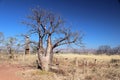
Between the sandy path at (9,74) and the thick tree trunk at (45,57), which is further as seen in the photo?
the thick tree trunk at (45,57)

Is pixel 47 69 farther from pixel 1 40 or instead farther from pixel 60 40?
pixel 1 40

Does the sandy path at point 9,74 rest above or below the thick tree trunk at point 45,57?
below

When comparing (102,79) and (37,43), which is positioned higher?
(37,43)

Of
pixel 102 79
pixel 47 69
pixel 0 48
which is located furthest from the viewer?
pixel 0 48

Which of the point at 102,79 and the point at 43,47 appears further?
the point at 43,47

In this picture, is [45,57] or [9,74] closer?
[9,74]

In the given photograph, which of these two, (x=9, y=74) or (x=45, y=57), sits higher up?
(x=45, y=57)

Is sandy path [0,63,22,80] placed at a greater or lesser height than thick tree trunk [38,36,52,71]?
lesser

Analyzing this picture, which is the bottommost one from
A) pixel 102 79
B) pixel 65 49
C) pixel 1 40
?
pixel 102 79

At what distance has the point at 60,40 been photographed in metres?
20.8

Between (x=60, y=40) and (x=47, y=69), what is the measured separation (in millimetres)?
2706

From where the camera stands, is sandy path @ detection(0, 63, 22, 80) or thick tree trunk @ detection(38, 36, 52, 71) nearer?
sandy path @ detection(0, 63, 22, 80)

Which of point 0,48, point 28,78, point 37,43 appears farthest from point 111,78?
point 0,48

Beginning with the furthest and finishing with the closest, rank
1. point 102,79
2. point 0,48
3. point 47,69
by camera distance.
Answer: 1. point 0,48
2. point 47,69
3. point 102,79
